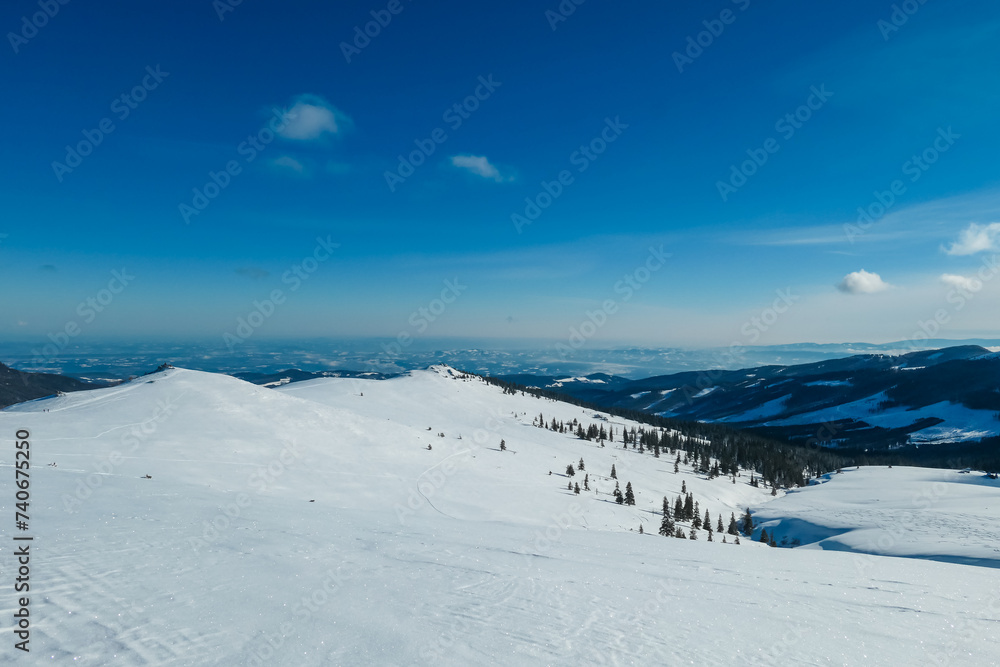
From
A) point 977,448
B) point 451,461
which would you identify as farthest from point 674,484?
point 977,448

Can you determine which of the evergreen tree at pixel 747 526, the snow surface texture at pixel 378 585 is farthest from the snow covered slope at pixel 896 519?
the snow surface texture at pixel 378 585

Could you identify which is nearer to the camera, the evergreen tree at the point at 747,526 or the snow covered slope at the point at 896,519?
the snow covered slope at the point at 896,519

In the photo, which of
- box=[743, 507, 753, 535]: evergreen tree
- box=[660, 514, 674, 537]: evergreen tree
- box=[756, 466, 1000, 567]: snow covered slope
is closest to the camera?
box=[756, 466, 1000, 567]: snow covered slope

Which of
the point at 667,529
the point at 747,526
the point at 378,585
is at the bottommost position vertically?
the point at 747,526

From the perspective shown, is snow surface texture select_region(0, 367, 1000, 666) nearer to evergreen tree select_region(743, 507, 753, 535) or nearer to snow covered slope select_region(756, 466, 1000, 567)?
snow covered slope select_region(756, 466, 1000, 567)

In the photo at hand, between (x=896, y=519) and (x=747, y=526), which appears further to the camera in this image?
(x=747, y=526)

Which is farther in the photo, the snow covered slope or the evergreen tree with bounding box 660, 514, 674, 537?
the evergreen tree with bounding box 660, 514, 674, 537

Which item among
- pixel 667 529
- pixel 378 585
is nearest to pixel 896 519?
pixel 667 529

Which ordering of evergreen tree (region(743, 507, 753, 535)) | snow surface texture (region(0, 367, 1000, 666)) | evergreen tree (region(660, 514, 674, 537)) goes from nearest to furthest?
snow surface texture (region(0, 367, 1000, 666)) < evergreen tree (region(660, 514, 674, 537)) < evergreen tree (region(743, 507, 753, 535))

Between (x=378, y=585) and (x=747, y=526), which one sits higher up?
(x=378, y=585)

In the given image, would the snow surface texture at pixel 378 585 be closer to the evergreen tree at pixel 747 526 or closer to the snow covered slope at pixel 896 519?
the snow covered slope at pixel 896 519

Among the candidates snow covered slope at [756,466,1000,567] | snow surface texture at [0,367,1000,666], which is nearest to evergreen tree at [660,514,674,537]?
snow covered slope at [756,466,1000,567]

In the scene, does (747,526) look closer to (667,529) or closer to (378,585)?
(667,529)
